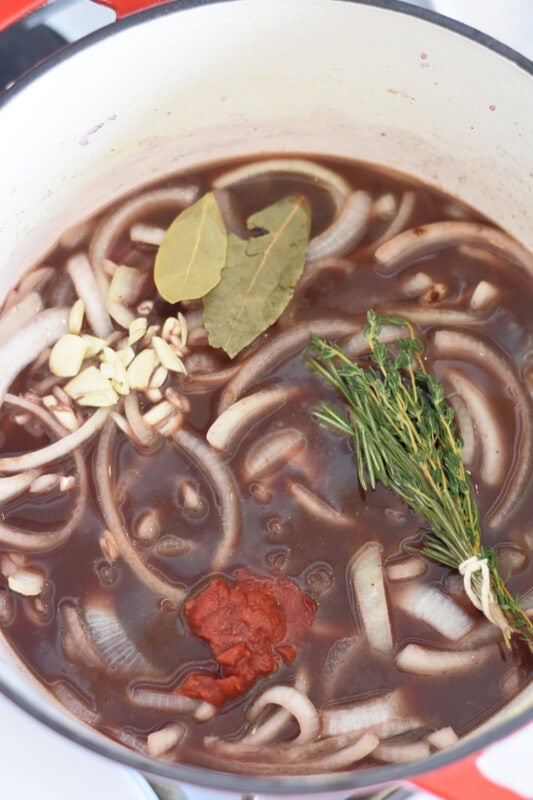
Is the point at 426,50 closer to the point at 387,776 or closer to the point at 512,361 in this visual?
the point at 512,361

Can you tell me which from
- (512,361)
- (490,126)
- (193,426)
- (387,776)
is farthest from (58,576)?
(490,126)

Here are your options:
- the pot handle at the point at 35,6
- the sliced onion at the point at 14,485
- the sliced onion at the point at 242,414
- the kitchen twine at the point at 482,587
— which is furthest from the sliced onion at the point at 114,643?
the pot handle at the point at 35,6

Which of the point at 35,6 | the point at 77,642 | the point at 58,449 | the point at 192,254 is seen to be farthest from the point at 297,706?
the point at 35,6

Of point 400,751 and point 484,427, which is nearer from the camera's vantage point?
point 400,751

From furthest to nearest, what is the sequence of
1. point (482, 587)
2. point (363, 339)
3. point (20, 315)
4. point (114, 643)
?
1. point (20, 315)
2. point (363, 339)
3. point (114, 643)
4. point (482, 587)

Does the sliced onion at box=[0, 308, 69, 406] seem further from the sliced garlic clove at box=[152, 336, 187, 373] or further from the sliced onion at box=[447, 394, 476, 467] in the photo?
the sliced onion at box=[447, 394, 476, 467]

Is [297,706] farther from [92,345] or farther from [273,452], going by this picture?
[92,345]

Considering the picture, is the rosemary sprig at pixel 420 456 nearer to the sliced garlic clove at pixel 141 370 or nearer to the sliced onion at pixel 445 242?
the sliced onion at pixel 445 242
